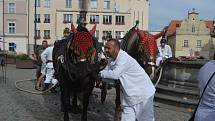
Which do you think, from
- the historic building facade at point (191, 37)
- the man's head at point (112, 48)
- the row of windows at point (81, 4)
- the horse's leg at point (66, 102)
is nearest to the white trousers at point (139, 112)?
the man's head at point (112, 48)

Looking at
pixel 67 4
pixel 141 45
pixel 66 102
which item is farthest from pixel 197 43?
pixel 141 45

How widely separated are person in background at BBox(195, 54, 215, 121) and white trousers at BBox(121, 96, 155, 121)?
1.55m

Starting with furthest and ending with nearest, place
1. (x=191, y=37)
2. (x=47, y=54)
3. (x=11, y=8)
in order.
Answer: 1. (x=191, y=37)
2. (x=11, y=8)
3. (x=47, y=54)

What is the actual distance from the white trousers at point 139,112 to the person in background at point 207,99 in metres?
1.55

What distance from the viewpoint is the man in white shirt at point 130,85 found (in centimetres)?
611

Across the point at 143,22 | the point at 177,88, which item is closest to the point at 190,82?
the point at 177,88

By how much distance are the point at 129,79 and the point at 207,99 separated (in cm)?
177

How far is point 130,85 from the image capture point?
6145 mm

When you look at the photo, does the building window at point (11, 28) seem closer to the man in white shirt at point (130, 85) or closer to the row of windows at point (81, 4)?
the row of windows at point (81, 4)

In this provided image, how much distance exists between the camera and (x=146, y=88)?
6.27 metres

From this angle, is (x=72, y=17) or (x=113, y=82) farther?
(x=72, y=17)

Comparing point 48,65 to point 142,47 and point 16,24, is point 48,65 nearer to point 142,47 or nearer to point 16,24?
point 142,47

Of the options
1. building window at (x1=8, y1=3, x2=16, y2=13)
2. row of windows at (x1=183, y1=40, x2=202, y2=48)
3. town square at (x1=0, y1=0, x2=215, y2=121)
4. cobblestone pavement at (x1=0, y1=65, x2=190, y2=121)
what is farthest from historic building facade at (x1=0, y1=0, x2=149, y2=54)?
cobblestone pavement at (x1=0, y1=65, x2=190, y2=121)

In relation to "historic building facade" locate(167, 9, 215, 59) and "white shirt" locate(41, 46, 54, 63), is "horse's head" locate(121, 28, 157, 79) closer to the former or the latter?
"white shirt" locate(41, 46, 54, 63)
